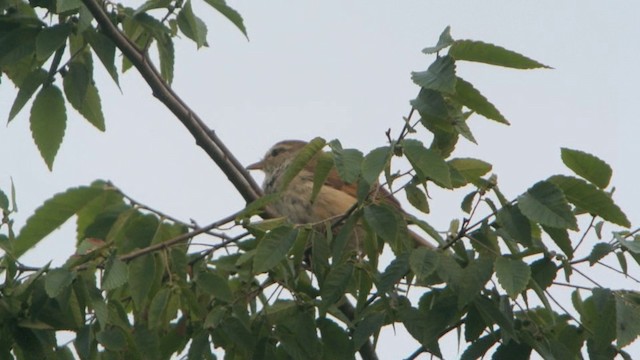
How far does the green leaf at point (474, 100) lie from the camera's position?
414cm

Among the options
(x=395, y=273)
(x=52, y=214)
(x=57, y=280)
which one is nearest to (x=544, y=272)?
(x=395, y=273)

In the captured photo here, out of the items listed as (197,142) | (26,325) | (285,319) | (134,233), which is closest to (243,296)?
(285,319)

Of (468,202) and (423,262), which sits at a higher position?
(468,202)

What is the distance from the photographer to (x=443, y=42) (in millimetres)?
4121

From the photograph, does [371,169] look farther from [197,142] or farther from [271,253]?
[197,142]

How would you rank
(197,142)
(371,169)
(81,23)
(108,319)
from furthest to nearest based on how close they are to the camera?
(197,142)
(81,23)
(108,319)
(371,169)

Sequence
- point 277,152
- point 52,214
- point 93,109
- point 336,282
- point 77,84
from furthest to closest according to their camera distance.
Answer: point 277,152 < point 93,109 < point 77,84 < point 52,214 < point 336,282

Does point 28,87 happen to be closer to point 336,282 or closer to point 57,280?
point 57,280

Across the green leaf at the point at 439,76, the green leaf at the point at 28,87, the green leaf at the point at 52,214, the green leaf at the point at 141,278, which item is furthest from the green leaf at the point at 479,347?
the green leaf at the point at 28,87

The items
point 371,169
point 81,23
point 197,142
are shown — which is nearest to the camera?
point 371,169

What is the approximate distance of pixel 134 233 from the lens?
4.67 metres

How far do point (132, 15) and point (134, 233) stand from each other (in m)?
1.08

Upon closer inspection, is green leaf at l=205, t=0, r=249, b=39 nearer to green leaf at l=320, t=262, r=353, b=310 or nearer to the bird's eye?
green leaf at l=320, t=262, r=353, b=310

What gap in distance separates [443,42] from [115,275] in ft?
4.32
